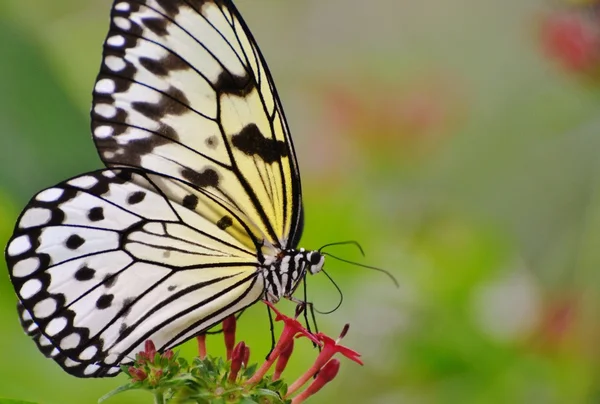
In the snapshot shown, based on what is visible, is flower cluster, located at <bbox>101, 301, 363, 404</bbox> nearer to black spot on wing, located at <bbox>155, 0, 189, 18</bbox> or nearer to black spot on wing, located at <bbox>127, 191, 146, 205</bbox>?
black spot on wing, located at <bbox>127, 191, 146, 205</bbox>

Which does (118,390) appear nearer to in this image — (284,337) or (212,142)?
(284,337)

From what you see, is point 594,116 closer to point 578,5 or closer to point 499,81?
point 578,5

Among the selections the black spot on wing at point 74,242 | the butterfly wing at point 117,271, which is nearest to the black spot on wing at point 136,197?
the butterfly wing at point 117,271

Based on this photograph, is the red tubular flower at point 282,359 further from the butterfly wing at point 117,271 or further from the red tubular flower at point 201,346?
the butterfly wing at point 117,271

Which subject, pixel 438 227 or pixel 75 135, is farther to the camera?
pixel 438 227

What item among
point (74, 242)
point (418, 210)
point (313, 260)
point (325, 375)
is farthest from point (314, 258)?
point (418, 210)

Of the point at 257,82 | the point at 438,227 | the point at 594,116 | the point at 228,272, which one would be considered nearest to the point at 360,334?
the point at 438,227
